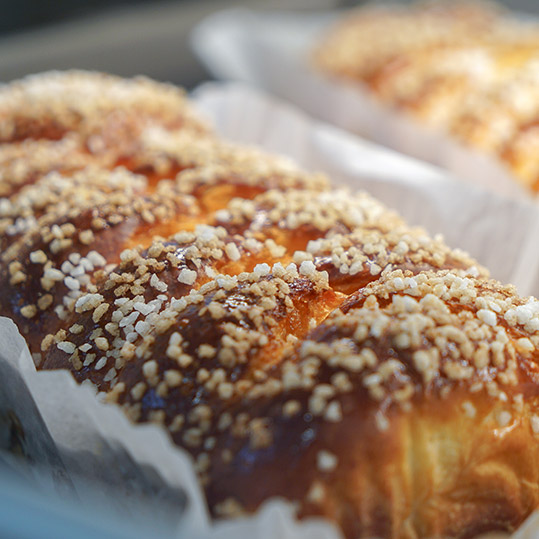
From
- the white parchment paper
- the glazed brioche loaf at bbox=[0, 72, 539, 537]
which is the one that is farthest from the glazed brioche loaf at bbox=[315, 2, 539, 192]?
the glazed brioche loaf at bbox=[0, 72, 539, 537]

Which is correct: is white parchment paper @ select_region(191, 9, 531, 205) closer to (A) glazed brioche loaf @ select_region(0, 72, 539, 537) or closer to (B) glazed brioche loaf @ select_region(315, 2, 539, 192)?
(B) glazed brioche loaf @ select_region(315, 2, 539, 192)

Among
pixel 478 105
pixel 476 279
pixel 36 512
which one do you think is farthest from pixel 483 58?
pixel 36 512

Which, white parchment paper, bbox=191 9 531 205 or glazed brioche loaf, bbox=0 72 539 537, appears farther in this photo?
white parchment paper, bbox=191 9 531 205

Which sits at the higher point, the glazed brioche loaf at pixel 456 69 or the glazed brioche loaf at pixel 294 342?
the glazed brioche loaf at pixel 456 69

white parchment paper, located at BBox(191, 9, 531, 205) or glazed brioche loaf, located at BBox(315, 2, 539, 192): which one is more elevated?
glazed brioche loaf, located at BBox(315, 2, 539, 192)

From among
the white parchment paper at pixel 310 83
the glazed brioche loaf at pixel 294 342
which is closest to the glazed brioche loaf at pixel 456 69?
the white parchment paper at pixel 310 83

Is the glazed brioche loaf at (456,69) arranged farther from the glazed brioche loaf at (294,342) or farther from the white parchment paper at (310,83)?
the glazed brioche loaf at (294,342)
